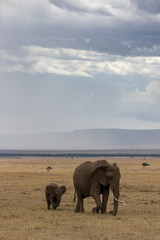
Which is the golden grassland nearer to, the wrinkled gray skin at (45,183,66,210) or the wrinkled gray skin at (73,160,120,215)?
the wrinkled gray skin at (45,183,66,210)

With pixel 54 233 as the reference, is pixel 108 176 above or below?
above

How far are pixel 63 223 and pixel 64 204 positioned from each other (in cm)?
857

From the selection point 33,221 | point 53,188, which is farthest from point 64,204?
point 33,221

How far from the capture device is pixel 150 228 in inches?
807

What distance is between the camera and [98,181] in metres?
24.8

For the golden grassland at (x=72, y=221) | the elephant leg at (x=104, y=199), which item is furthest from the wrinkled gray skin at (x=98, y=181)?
the golden grassland at (x=72, y=221)

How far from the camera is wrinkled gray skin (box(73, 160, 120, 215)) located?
24188mm

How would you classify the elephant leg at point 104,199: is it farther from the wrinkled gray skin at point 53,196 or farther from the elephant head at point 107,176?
the wrinkled gray skin at point 53,196

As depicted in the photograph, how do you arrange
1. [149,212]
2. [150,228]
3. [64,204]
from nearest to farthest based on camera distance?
[150,228]
[149,212]
[64,204]

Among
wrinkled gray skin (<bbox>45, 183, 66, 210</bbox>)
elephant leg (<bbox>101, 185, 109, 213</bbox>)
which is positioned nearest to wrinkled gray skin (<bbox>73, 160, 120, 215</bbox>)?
elephant leg (<bbox>101, 185, 109, 213</bbox>)

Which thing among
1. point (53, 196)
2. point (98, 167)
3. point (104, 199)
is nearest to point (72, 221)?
point (104, 199)

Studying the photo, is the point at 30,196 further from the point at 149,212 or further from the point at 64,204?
the point at 149,212

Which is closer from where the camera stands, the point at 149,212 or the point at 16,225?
the point at 16,225

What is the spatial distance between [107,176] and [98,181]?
2.18 feet
